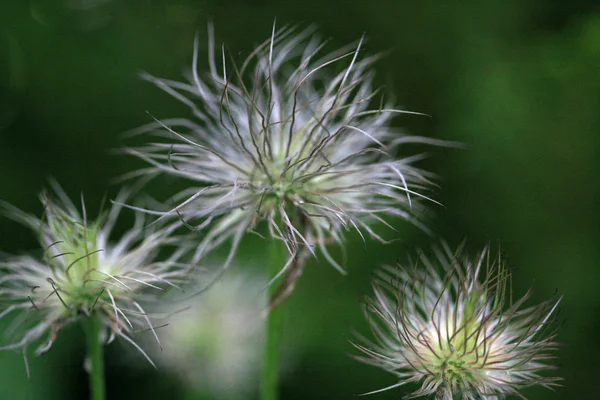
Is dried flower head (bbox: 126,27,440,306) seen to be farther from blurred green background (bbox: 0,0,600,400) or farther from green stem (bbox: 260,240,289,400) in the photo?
blurred green background (bbox: 0,0,600,400)

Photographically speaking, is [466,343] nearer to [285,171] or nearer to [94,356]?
[285,171]

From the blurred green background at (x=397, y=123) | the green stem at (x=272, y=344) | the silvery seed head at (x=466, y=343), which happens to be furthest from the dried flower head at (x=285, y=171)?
the blurred green background at (x=397, y=123)

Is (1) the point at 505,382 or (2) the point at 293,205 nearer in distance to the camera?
(1) the point at 505,382

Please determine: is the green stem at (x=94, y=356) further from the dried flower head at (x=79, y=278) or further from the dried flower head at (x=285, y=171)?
the dried flower head at (x=285, y=171)

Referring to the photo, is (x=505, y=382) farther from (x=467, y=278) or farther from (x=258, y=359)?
(x=258, y=359)

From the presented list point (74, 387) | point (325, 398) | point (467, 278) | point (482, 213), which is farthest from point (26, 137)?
point (467, 278)

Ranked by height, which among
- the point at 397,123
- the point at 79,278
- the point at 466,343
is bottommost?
the point at 466,343

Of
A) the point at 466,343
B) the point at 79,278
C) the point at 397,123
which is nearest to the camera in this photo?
the point at 466,343

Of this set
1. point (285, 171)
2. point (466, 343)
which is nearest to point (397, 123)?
point (285, 171)
